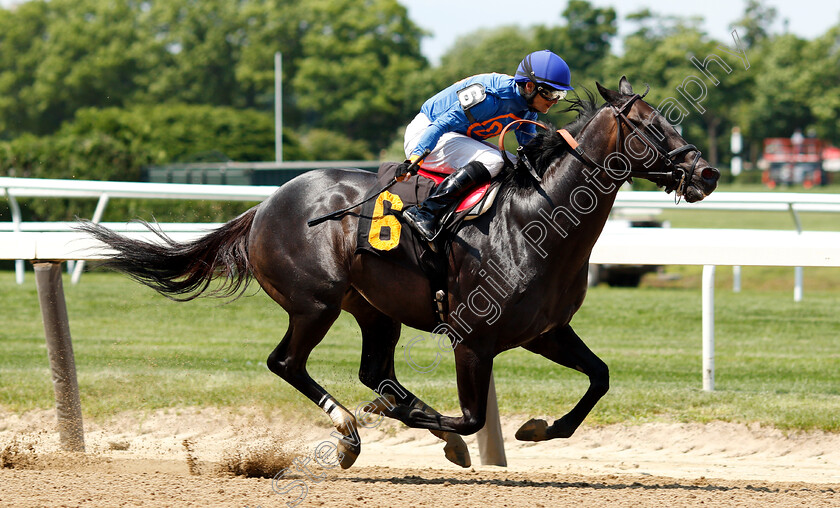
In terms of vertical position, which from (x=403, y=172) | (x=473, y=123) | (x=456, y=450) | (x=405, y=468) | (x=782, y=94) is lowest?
(x=405, y=468)

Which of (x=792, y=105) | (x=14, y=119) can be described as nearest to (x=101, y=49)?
(x=14, y=119)

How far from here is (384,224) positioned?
4.30 metres

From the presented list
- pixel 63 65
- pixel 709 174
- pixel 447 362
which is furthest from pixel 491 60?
pixel 709 174

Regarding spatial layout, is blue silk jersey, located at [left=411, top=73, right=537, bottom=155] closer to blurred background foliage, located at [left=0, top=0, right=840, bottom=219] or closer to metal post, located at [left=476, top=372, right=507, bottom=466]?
metal post, located at [left=476, top=372, right=507, bottom=466]

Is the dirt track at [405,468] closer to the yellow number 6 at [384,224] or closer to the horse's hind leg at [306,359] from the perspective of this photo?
the horse's hind leg at [306,359]

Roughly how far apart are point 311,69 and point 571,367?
54195 mm

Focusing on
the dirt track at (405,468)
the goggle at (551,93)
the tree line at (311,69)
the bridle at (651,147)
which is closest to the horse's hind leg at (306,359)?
the dirt track at (405,468)

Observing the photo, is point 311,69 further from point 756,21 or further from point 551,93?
point 551,93

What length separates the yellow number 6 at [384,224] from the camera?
428 centimetres

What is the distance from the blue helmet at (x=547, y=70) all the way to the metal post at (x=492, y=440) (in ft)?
5.06

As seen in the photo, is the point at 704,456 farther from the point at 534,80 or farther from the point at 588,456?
the point at 534,80

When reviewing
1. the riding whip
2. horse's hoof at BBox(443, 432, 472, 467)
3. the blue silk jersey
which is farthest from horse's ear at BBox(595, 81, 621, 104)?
horse's hoof at BBox(443, 432, 472, 467)

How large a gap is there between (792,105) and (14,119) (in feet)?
151

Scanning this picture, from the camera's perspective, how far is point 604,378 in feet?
14.1
